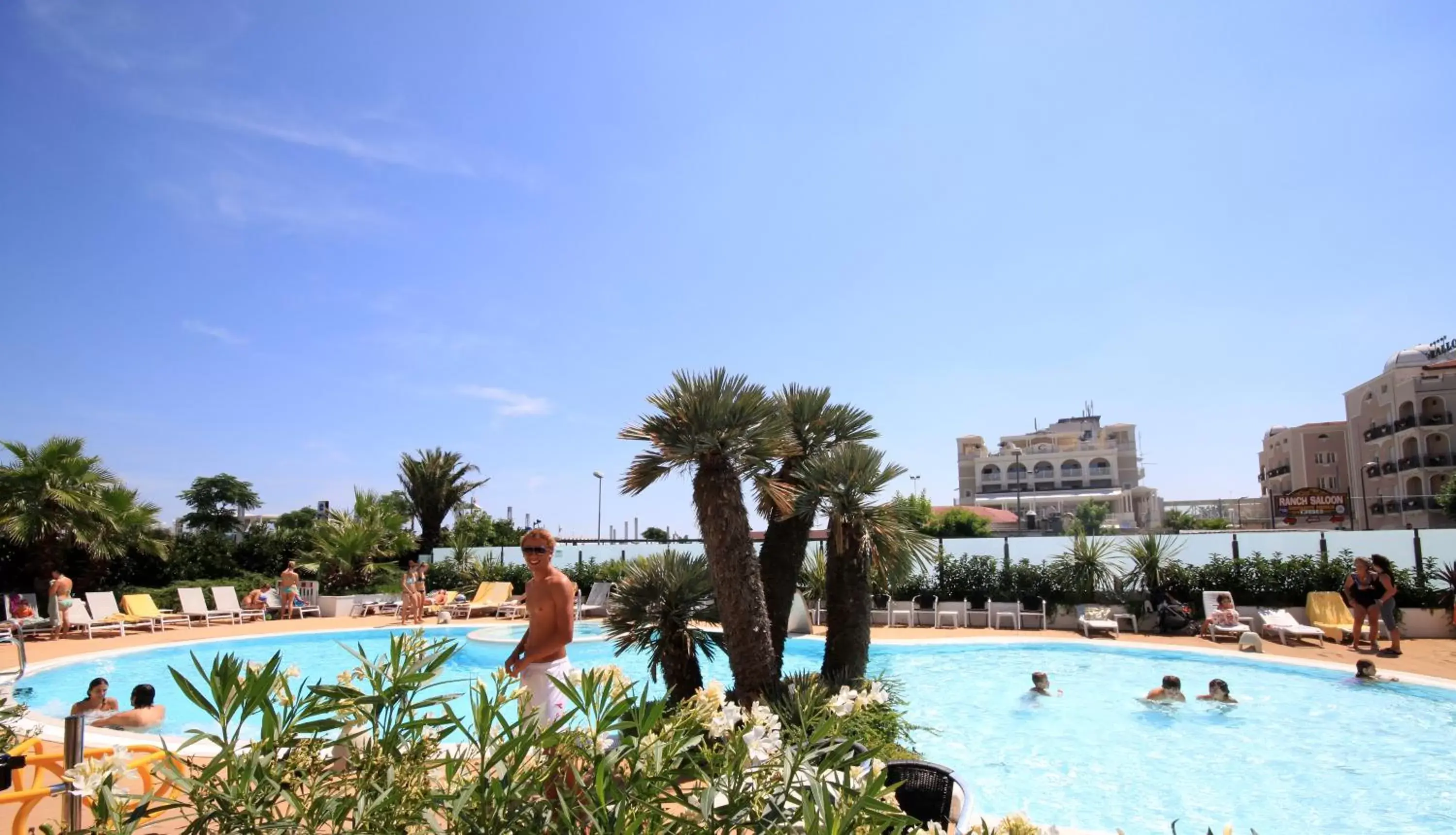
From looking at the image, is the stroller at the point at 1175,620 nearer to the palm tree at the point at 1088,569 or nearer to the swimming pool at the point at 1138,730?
the palm tree at the point at 1088,569

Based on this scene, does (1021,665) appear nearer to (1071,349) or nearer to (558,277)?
(1071,349)

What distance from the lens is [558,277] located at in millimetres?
14414

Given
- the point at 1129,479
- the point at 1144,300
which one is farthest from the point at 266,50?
the point at 1129,479

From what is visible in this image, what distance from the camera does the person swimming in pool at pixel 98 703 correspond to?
7996mm

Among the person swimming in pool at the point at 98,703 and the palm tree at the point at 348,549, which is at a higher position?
the palm tree at the point at 348,549

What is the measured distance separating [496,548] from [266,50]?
18.5m

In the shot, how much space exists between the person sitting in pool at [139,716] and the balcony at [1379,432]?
6679cm

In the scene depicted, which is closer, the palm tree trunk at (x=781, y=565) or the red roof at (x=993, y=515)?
the palm tree trunk at (x=781, y=565)

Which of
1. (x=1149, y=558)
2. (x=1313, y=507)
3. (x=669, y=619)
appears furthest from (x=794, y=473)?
(x=1313, y=507)

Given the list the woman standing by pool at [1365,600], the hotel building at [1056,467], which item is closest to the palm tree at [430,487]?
the woman standing by pool at [1365,600]

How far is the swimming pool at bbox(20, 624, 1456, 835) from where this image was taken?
727 cm

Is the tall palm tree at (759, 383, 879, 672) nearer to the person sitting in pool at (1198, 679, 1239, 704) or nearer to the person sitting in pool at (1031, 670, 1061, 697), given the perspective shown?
the person sitting in pool at (1031, 670, 1061, 697)

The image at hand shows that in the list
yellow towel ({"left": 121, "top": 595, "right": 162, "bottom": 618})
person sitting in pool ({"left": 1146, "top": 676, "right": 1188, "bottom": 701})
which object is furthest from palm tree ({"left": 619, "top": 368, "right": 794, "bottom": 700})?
yellow towel ({"left": 121, "top": 595, "right": 162, "bottom": 618})

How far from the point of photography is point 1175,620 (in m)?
15.8
